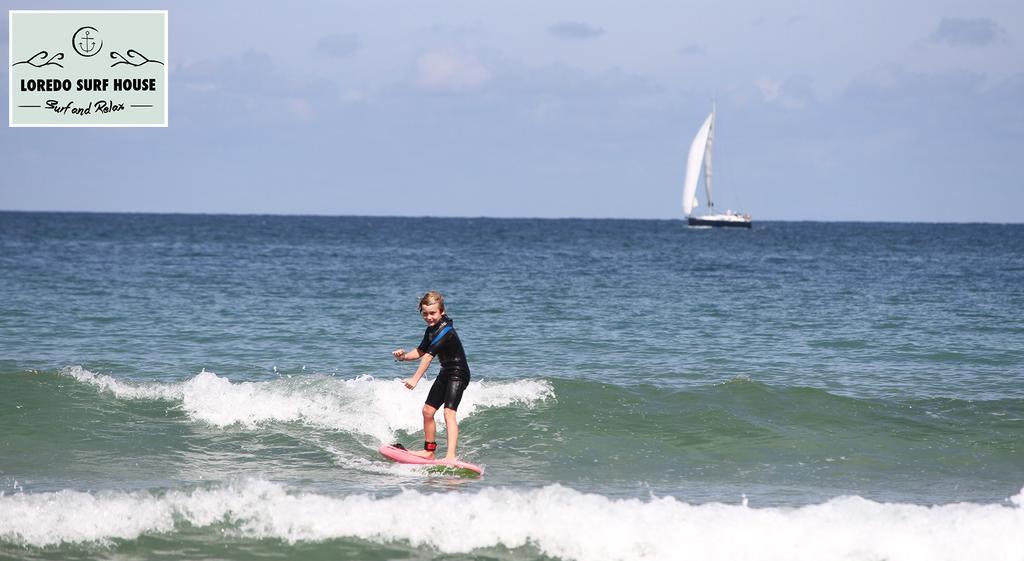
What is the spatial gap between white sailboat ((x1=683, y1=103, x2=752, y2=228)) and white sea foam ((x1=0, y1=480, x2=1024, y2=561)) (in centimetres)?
8720

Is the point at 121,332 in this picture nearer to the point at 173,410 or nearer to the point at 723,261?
the point at 173,410

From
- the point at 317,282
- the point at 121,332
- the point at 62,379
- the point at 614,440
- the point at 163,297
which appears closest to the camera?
the point at 614,440

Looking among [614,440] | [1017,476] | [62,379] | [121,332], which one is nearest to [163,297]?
[121,332]

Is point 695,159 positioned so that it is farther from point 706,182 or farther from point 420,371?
point 420,371

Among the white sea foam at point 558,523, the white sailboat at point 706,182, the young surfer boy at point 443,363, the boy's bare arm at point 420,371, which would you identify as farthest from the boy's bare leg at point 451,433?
the white sailboat at point 706,182

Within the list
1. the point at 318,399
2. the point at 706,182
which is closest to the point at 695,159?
the point at 706,182

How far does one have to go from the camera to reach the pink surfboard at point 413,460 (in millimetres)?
10148

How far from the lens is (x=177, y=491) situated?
895 centimetres

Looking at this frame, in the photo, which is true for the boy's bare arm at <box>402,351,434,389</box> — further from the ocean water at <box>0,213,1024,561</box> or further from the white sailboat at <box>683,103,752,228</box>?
the white sailboat at <box>683,103,752,228</box>

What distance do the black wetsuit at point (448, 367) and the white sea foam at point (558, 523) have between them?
171 centimetres

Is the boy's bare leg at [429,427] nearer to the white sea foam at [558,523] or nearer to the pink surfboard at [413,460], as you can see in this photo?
the pink surfboard at [413,460]

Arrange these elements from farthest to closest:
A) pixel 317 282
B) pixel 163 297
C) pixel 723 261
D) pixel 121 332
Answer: pixel 723 261, pixel 317 282, pixel 163 297, pixel 121 332

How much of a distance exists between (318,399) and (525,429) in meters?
3.01

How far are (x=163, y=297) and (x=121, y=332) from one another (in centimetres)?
700
